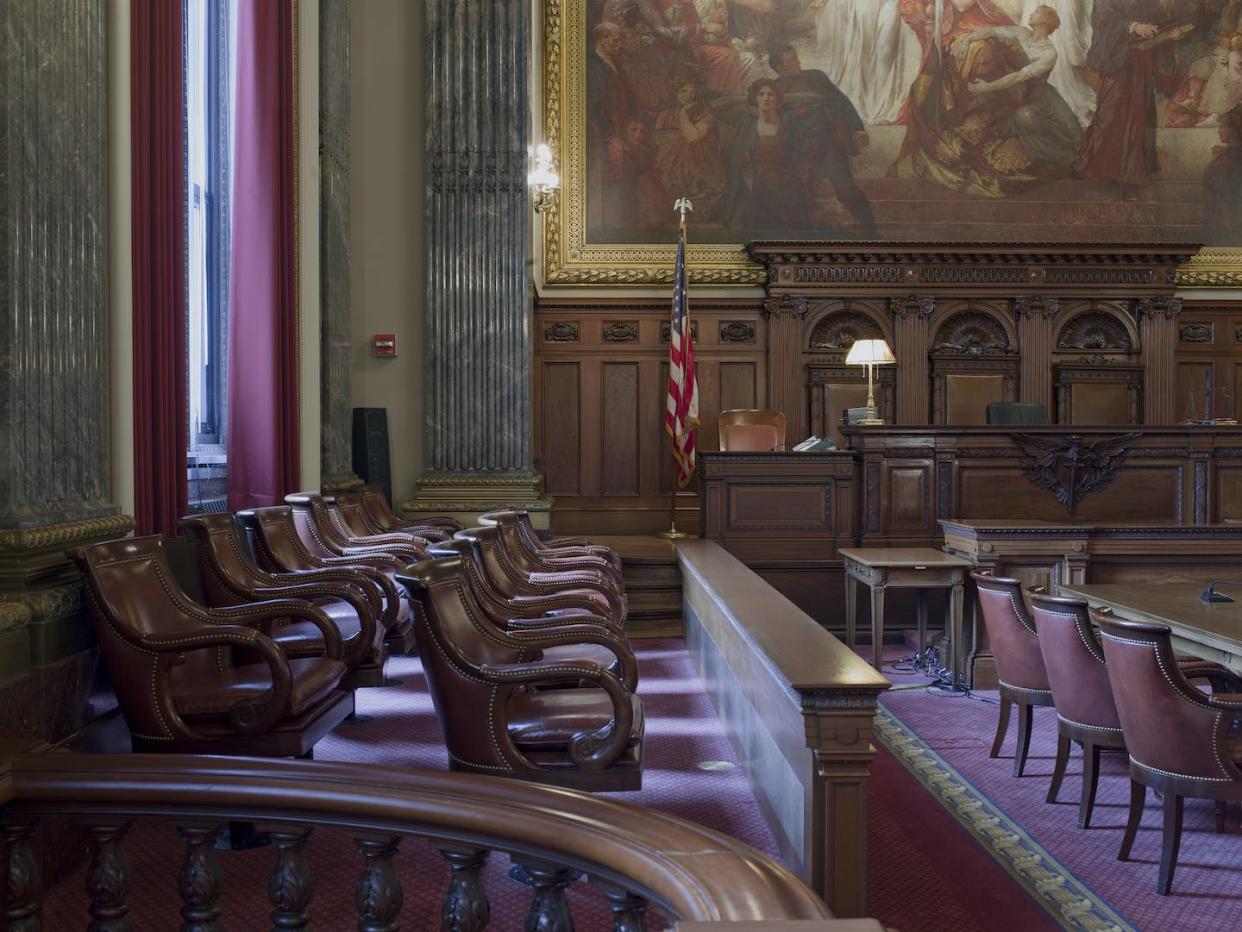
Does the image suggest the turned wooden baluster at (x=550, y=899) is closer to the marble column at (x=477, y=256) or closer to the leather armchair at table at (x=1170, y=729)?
the leather armchair at table at (x=1170, y=729)

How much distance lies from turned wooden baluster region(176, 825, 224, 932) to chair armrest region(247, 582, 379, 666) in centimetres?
208

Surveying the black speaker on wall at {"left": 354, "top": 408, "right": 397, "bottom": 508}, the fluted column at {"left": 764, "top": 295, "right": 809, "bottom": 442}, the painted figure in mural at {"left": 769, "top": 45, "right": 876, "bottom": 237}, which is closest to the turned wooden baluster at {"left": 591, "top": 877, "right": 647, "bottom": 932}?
the black speaker on wall at {"left": 354, "top": 408, "right": 397, "bottom": 508}

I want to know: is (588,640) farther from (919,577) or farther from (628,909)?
(919,577)

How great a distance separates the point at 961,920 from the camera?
317 centimetres

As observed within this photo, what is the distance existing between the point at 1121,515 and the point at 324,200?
591 centimetres

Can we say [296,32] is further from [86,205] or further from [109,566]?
[109,566]

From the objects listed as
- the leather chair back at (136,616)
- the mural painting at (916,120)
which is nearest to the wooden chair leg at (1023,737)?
the leather chair back at (136,616)

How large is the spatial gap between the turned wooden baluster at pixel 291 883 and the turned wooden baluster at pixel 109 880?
233mm

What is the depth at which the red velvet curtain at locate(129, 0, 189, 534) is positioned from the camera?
13.5ft

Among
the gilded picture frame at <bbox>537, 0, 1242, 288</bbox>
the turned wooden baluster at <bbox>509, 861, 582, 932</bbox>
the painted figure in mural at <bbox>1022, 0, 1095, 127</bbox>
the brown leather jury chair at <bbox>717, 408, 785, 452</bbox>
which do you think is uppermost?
the painted figure in mural at <bbox>1022, 0, 1095, 127</bbox>

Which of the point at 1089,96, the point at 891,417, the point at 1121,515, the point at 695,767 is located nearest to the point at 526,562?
the point at 695,767

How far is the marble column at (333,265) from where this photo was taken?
23.9ft

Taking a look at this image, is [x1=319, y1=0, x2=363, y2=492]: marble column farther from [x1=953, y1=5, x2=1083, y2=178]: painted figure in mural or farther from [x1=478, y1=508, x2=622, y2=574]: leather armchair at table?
[x1=953, y1=5, x2=1083, y2=178]: painted figure in mural

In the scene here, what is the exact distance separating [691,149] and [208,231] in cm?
625
